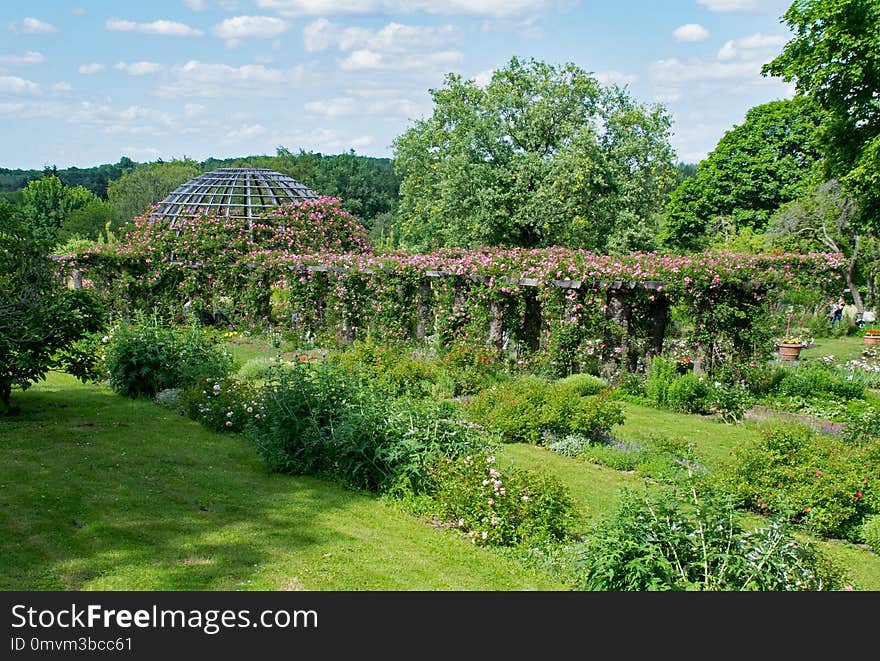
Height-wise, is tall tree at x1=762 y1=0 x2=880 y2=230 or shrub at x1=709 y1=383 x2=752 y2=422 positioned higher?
tall tree at x1=762 y1=0 x2=880 y2=230

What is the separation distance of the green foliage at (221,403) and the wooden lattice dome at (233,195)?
35.4 feet

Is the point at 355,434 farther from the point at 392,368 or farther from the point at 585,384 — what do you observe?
the point at 585,384

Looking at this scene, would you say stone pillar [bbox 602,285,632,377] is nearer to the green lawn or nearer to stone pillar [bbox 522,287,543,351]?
stone pillar [bbox 522,287,543,351]

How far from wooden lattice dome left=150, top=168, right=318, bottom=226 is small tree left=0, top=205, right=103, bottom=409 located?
1078 centimetres

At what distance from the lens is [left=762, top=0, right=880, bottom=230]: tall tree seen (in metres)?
17.5

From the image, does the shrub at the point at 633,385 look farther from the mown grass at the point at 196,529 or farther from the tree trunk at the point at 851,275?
the tree trunk at the point at 851,275

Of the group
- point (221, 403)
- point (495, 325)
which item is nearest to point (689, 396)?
point (495, 325)

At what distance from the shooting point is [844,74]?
18.0m

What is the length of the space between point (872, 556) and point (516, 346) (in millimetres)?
7791

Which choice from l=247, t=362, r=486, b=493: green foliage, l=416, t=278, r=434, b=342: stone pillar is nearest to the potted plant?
l=416, t=278, r=434, b=342: stone pillar

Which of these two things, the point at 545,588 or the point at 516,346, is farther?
the point at 516,346
